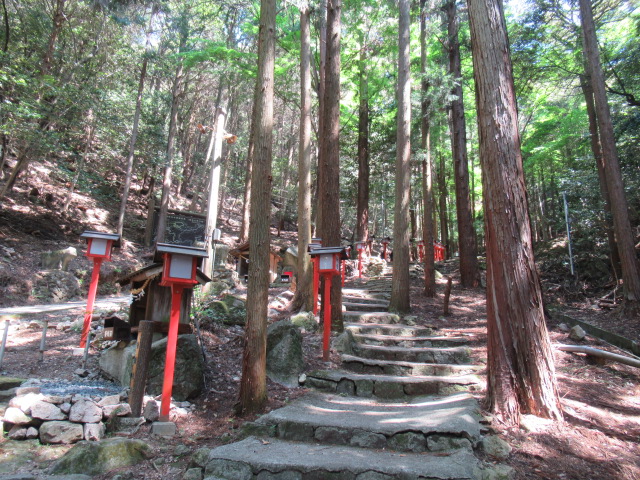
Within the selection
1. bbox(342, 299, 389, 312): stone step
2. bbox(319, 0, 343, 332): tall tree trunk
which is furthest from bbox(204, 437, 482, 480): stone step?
bbox(342, 299, 389, 312): stone step

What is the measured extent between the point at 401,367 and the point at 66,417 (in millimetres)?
4733

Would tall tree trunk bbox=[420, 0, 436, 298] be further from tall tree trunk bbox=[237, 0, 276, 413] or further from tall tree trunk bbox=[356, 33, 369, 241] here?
tall tree trunk bbox=[237, 0, 276, 413]

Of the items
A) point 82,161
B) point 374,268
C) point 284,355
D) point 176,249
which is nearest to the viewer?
point 176,249

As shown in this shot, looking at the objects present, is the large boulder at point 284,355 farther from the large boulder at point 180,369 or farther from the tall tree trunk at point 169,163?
the tall tree trunk at point 169,163

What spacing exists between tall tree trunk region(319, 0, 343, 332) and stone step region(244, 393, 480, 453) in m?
2.80

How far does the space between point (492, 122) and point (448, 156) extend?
21382 millimetres

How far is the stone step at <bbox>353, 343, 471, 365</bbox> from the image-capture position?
268 inches

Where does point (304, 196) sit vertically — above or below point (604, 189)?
below

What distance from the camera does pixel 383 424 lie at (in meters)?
4.29

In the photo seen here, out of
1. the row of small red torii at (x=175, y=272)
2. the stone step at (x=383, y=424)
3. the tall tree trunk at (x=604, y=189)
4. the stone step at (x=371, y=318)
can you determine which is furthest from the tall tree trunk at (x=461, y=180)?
the stone step at (x=383, y=424)

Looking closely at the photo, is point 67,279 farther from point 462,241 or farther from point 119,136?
point 462,241

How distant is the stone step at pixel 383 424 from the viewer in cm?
387

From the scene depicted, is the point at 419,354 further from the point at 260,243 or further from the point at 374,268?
the point at 374,268

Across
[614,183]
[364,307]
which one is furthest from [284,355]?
[614,183]
